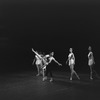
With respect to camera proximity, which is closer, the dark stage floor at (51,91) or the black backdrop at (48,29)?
the dark stage floor at (51,91)

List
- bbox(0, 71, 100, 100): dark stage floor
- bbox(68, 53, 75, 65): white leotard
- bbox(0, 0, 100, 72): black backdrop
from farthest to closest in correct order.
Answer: bbox(0, 0, 100, 72): black backdrop, bbox(68, 53, 75, 65): white leotard, bbox(0, 71, 100, 100): dark stage floor

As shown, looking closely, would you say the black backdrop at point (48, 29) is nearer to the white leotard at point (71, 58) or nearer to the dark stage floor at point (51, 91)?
the white leotard at point (71, 58)

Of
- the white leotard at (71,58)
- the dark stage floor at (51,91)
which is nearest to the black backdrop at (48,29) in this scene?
the white leotard at (71,58)

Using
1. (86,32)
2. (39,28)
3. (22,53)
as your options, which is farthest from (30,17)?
(86,32)

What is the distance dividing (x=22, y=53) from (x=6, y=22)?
409 centimetres

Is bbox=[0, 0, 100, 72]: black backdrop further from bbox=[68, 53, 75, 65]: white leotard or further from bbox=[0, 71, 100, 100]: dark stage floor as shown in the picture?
bbox=[0, 71, 100, 100]: dark stage floor

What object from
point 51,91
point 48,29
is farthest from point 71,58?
point 48,29

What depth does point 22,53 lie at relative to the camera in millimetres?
28375

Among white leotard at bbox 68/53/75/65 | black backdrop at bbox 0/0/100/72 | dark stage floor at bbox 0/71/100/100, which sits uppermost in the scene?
black backdrop at bbox 0/0/100/72

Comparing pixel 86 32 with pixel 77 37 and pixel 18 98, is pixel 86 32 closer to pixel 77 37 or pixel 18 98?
pixel 77 37

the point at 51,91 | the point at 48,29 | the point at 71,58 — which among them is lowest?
the point at 51,91

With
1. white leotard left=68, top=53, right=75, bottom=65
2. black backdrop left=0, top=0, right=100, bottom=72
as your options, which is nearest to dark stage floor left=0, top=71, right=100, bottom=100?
white leotard left=68, top=53, right=75, bottom=65

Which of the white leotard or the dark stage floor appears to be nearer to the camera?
the dark stage floor

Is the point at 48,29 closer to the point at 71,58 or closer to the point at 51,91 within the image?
the point at 71,58
